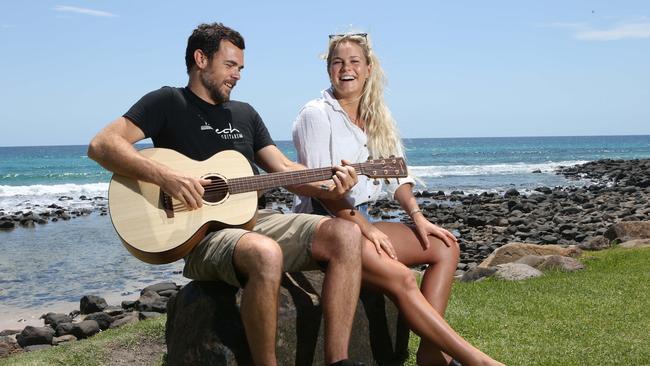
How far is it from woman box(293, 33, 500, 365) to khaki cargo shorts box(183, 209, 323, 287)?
0.34 meters

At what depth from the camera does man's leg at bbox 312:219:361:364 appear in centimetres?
395

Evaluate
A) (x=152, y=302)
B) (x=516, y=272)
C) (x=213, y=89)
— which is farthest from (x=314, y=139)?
(x=152, y=302)

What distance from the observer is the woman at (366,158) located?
4.32 m

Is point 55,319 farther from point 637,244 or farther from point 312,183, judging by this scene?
point 637,244

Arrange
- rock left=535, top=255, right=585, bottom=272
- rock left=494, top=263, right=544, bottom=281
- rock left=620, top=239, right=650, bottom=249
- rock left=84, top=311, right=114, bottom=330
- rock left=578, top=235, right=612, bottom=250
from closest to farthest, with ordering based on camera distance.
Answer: rock left=494, top=263, right=544, bottom=281 < rock left=535, top=255, right=585, bottom=272 < rock left=84, top=311, right=114, bottom=330 < rock left=620, top=239, right=650, bottom=249 < rock left=578, top=235, right=612, bottom=250

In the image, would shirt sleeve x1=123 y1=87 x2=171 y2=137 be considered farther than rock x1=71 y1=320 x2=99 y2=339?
No

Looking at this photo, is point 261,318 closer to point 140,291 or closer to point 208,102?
point 208,102

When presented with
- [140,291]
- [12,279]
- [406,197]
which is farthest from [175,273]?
[406,197]

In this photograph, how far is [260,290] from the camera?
381 cm

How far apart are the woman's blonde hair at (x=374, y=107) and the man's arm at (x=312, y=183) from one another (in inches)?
20.6

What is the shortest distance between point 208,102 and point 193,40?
395 millimetres

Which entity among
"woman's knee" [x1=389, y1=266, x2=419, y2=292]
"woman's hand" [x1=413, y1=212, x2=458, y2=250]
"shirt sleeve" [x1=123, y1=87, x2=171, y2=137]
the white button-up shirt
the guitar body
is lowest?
"woman's knee" [x1=389, y1=266, x2=419, y2=292]

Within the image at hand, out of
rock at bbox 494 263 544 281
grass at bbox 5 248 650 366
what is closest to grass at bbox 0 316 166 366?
grass at bbox 5 248 650 366

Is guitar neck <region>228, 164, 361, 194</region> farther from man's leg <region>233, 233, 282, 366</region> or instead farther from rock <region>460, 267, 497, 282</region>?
rock <region>460, 267, 497, 282</region>
